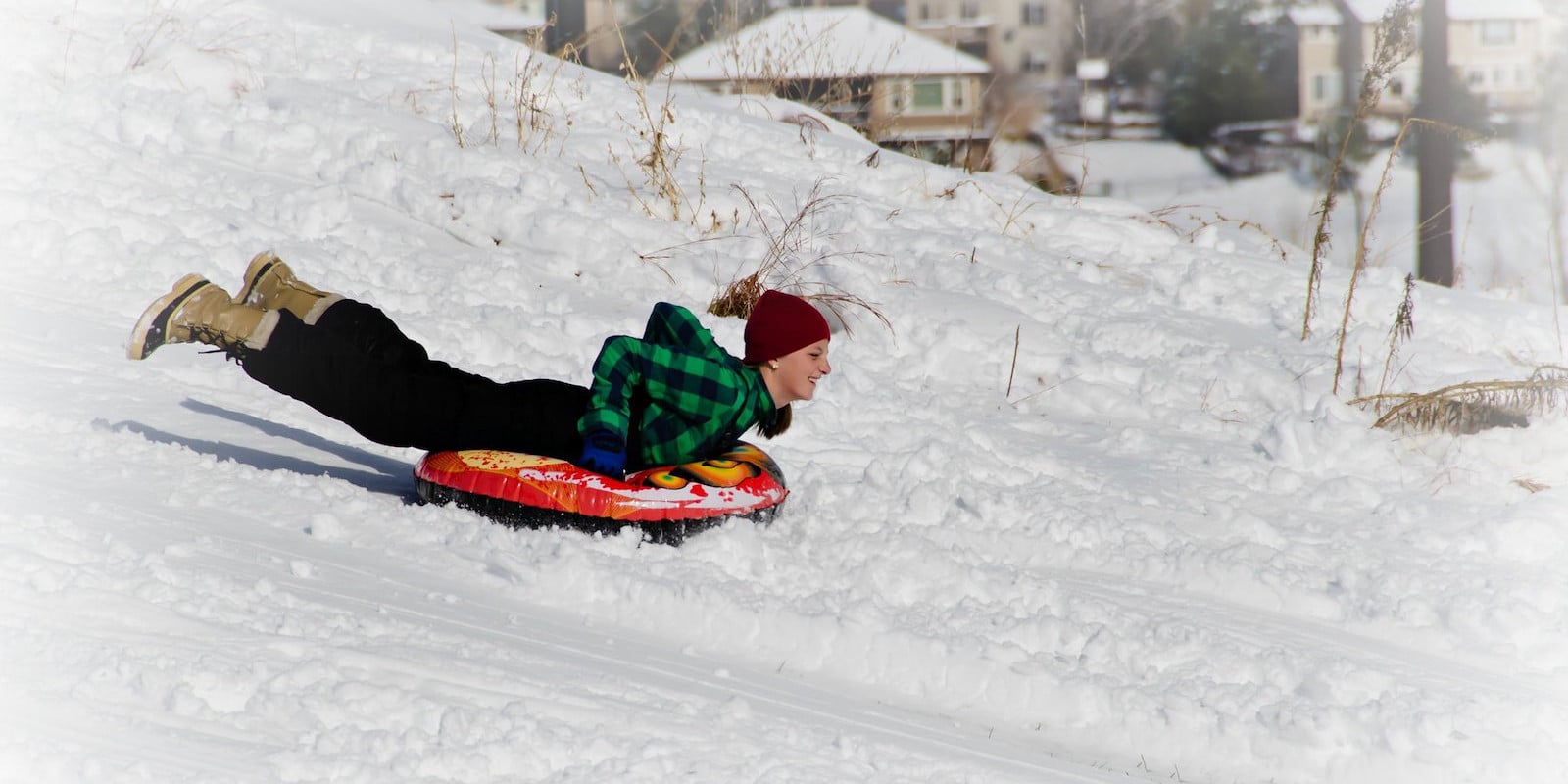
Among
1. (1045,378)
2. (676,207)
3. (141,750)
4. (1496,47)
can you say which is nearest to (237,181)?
(676,207)

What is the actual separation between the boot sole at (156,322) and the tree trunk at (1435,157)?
7.13 meters

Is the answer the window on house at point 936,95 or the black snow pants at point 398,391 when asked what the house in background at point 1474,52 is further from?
the black snow pants at point 398,391

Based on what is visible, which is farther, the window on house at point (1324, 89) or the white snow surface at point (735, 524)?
the window on house at point (1324, 89)

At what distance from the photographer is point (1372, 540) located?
369cm

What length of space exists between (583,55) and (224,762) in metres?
8.18

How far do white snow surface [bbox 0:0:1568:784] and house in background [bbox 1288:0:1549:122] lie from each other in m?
23.6

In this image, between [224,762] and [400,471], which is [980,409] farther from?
[224,762]

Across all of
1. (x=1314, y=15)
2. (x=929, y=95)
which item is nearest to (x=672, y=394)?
(x=929, y=95)

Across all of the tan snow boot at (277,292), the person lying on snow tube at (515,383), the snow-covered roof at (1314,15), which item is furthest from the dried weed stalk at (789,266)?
the snow-covered roof at (1314,15)

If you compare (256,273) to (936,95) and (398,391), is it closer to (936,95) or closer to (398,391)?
(398,391)

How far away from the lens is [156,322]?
3.02 m

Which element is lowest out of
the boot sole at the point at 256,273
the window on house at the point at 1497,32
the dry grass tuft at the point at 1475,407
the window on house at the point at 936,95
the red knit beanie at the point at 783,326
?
the dry grass tuft at the point at 1475,407

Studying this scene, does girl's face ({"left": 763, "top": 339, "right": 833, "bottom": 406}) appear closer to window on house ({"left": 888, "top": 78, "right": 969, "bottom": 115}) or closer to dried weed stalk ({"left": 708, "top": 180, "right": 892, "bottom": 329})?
dried weed stalk ({"left": 708, "top": 180, "right": 892, "bottom": 329})

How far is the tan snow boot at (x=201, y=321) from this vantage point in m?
3.02
